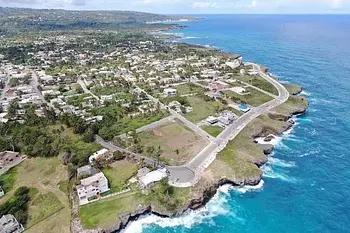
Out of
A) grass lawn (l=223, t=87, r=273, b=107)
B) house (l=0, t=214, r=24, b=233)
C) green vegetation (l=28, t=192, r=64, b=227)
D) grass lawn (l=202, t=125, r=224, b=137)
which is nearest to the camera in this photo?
house (l=0, t=214, r=24, b=233)

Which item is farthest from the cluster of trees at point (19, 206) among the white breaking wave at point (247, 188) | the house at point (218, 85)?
the house at point (218, 85)

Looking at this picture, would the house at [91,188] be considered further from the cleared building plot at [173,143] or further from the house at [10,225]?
the cleared building plot at [173,143]

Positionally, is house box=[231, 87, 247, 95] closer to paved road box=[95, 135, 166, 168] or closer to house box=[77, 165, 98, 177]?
paved road box=[95, 135, 166, 168]

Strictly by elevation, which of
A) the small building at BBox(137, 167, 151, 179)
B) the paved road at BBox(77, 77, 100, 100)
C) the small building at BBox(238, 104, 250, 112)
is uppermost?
the small building at BBox(137, 167, 151, 179)

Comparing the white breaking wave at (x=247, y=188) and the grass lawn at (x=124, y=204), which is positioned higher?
the grass lawn at (x=124, y=204)

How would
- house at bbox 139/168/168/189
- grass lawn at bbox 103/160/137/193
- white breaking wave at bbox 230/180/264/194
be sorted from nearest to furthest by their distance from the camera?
house at bbox 139/168/168/189 → grass lawn at bbox 103/160/137/193 → white breaking wave at bbox 230/180/264/194

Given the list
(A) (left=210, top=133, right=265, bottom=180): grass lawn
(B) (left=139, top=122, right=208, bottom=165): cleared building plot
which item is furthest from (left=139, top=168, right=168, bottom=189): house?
(A) (left=210, top=133, right=265, bottom=180): grass lawn

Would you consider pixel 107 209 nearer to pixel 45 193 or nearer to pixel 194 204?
pixel 45 193
